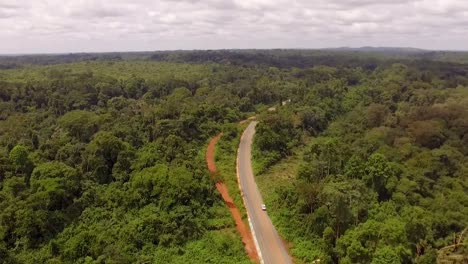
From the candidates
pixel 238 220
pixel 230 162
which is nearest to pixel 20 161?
pixel 238 220

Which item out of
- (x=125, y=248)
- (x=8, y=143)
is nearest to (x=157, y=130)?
(x=8, y=143)

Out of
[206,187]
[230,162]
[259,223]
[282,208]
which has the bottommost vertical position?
[259,223]

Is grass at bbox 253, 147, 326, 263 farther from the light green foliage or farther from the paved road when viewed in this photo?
the light green foliage

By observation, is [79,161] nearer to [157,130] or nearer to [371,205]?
[157,130]

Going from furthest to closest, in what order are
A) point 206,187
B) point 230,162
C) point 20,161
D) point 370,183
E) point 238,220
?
point 230,162
point 370,183
point 20,161
point 206,187
point 238,220

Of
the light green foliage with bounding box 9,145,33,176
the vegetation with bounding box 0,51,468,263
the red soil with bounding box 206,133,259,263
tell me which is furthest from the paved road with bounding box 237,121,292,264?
the light green foliage with bounding box 9,145,33,176

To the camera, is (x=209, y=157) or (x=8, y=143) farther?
(x=209, y=157)

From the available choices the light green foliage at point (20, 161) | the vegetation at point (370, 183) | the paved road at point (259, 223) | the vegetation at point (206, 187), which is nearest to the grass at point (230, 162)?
the vegetation at point (206, 187)

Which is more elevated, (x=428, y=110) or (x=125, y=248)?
(x=428, y=110)

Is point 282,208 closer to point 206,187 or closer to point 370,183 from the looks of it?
point 206,187
